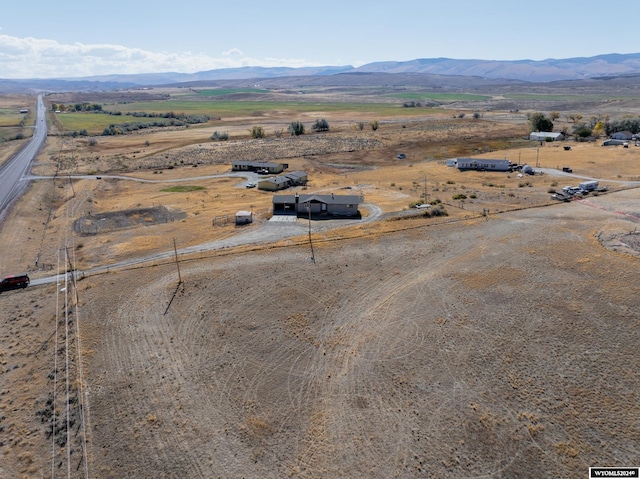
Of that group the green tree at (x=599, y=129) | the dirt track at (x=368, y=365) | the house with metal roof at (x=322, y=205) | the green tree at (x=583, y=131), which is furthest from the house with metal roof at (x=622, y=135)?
the house with metal roof at (x=322, y=205)

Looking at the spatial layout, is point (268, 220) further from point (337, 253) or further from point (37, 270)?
point (37, 270)

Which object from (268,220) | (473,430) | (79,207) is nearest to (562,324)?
(473,430)

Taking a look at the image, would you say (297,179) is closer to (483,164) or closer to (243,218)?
(243,218)

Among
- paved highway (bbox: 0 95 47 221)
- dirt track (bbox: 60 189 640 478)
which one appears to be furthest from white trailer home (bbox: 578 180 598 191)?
paved highway (bbox: 0 95 47 221)

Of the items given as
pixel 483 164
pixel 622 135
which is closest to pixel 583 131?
pixel 622 135

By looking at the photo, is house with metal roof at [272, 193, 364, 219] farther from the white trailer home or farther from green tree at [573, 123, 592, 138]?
green tree at [573, 123, 592, 138]
